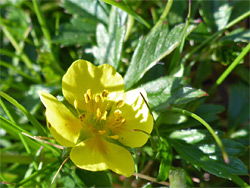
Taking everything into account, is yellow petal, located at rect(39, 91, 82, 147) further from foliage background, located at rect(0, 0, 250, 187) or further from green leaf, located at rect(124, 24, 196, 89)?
green leaf, located at rect(124, 24, 196, 89)

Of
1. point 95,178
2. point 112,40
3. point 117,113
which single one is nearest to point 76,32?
point 112,40

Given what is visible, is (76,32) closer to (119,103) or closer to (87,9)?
(87,9)

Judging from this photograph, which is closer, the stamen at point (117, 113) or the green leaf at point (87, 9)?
the stamen at point (117, 113)

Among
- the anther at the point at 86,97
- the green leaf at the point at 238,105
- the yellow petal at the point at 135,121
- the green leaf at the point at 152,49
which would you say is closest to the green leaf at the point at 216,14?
the green leaf at the point at 152,49

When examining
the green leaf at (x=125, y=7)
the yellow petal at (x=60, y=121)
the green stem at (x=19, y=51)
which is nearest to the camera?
the yellow petal at (x=60, y=121)

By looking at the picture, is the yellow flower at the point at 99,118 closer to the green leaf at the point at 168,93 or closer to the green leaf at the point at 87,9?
the green leaf at the point at 168,93

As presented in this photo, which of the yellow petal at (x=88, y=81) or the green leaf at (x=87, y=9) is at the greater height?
the green leaf at (x=87, y=9)
